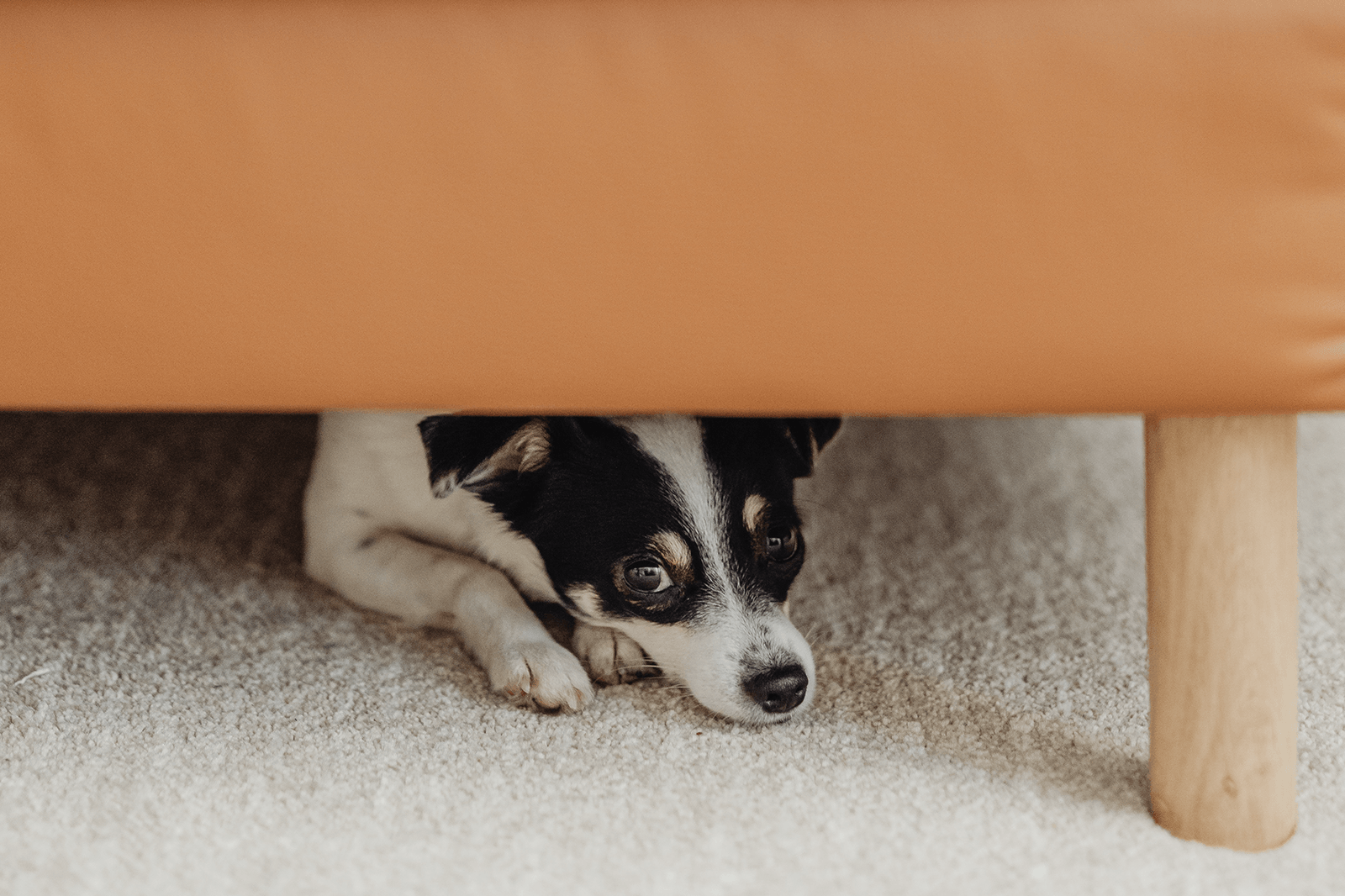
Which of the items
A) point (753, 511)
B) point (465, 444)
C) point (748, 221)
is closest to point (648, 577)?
point (753, 511)

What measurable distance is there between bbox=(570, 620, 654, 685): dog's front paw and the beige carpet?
26mm

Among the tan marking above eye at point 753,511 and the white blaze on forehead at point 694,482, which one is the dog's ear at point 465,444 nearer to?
the white blaze on forehead at point 694,482

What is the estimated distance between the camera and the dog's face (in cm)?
113

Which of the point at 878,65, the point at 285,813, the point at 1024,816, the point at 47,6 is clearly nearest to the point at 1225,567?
the point at 1024,816

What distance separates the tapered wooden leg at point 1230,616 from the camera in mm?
845

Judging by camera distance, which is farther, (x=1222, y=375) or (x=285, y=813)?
(x=285, y=813)

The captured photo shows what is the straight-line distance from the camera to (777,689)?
108cm

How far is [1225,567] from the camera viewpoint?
84cm

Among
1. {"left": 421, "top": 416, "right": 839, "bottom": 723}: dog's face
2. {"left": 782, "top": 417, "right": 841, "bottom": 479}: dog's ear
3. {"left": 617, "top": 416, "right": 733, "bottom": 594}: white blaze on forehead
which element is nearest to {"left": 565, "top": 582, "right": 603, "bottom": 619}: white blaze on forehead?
{"left": 421, "top": 416, "right": 839, "bottom": 723}: dog's face

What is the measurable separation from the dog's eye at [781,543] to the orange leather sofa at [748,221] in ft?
1.26

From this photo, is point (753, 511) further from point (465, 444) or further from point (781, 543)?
point (465, 444)

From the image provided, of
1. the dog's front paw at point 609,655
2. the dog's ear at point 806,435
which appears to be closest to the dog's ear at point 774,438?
the dog's ear at point 806,435

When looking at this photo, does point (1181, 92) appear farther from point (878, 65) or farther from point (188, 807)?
point (188, 807)

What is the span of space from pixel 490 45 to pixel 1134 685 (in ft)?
2.90
